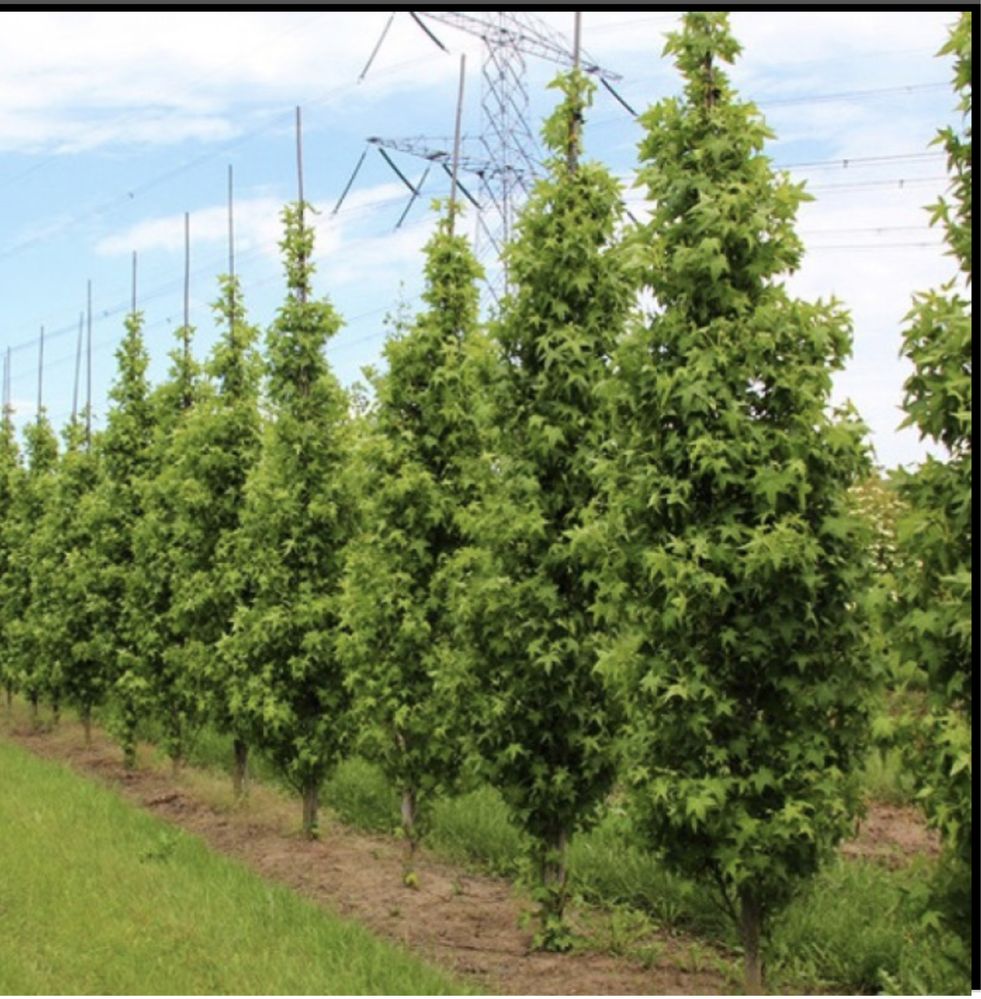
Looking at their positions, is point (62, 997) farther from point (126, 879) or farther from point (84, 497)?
point (84, 497)

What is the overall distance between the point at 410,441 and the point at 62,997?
4962 millimetres

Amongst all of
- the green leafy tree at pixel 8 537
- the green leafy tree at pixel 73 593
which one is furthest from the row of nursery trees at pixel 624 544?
the green leafy tree at pixel 8 537

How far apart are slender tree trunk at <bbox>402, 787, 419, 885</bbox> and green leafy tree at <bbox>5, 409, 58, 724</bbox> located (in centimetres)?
982

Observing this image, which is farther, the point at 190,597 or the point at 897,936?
the point at 190,597

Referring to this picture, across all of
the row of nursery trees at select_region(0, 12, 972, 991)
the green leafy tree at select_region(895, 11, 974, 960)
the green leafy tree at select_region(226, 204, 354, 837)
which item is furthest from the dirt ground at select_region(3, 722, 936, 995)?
the green leafy tree at select_region(895, 11, 974, 960)

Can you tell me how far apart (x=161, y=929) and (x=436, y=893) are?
2.35 meters

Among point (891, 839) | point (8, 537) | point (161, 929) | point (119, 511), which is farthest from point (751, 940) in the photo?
point (8, 537)

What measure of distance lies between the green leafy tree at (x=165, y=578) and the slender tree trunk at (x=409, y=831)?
4838 millimetres

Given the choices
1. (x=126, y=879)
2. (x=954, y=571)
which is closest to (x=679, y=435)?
(x=954, y=571)

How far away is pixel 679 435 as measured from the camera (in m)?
6.70

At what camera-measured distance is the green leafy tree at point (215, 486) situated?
13.7 metres

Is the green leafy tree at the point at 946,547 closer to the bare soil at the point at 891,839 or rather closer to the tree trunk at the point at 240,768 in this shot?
the bare soil at the point at 891,839

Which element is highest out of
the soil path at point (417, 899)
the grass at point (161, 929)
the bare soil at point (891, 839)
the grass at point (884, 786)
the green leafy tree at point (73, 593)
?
the green leafy tree at point (73, 593)

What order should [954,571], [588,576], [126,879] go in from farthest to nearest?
[126,879]
[588,576]
[954,571]
